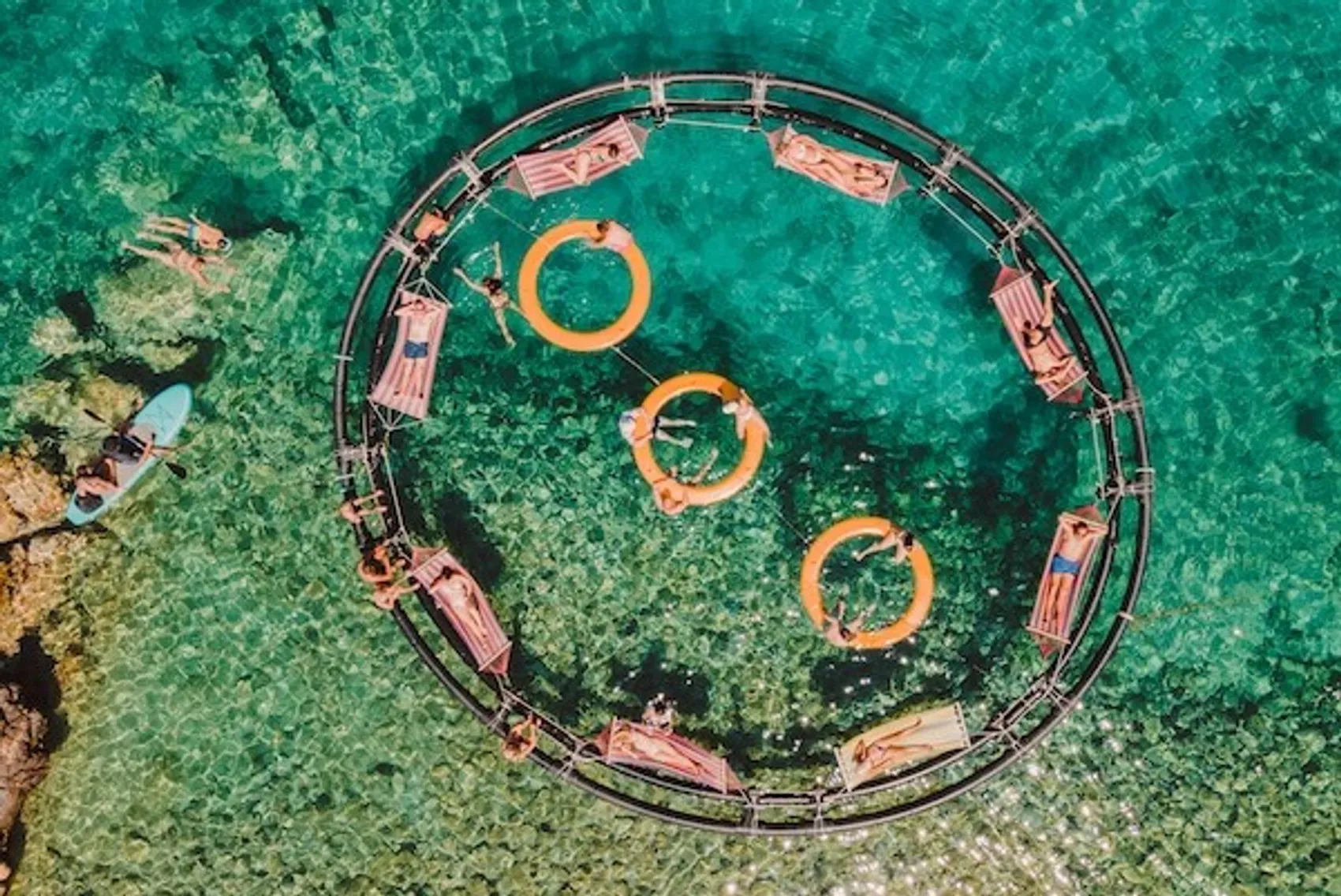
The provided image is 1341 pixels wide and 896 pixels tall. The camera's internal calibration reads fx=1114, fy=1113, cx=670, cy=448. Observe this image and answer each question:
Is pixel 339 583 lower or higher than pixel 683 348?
lower

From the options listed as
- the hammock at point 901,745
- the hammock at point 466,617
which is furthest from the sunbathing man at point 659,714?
the hammock at point 901,745

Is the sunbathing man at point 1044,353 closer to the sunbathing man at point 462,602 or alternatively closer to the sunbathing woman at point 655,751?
the sunbathing woman at point 655,751

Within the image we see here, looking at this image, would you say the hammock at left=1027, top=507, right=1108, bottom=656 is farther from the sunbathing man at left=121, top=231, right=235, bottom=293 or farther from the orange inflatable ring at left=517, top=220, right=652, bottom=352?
the sunbathing man at left=121, top=231, right=235, bottom=293

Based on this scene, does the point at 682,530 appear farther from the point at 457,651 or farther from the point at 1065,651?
the point at 1065,651

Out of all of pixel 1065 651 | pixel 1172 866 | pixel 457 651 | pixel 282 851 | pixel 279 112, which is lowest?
pixel 282 851

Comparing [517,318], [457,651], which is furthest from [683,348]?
[457,651]

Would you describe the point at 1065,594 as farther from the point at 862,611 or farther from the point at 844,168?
the point at 844,168

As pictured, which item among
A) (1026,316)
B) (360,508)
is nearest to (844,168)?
(1026,316)
